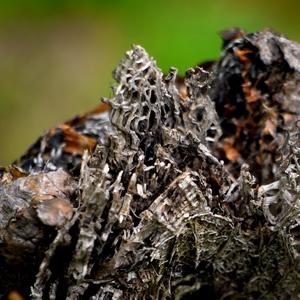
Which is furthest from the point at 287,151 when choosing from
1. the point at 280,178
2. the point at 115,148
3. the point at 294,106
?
the point at 115,148

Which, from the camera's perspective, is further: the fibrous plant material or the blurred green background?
the blurred green background

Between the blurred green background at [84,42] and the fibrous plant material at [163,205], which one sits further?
the blurred green background at [84,42]

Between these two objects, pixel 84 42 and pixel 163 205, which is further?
pixel 84 42

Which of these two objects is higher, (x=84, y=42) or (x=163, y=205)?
(x=84, y=42)
